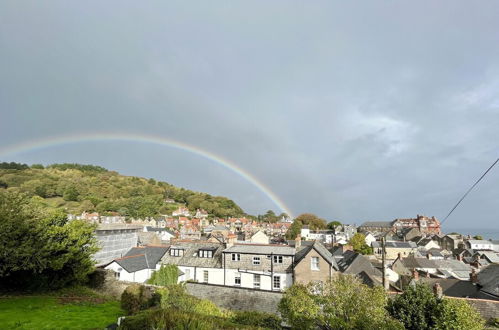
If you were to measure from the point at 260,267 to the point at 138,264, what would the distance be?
1661 cm

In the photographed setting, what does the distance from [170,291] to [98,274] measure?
13.5 meters

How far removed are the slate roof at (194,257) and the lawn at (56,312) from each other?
14.7m

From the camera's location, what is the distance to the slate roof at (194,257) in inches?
1444

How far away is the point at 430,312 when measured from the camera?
15008mm

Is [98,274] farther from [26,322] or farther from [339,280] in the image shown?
[339,280]

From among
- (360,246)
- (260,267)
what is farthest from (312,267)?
(360,246)

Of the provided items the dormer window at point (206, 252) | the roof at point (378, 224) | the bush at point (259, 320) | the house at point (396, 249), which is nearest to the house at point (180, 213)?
the roof at point (378, 224)

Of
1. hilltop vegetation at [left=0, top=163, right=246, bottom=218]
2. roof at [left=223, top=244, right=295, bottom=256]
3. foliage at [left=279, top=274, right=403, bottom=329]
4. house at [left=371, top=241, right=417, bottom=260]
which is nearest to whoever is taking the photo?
foliage at [left=279, top=274, right=403, bottom=329]

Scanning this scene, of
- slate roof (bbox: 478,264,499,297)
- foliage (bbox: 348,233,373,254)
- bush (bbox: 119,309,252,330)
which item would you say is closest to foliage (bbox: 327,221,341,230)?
foliage (bbox: 348,233,373,254)

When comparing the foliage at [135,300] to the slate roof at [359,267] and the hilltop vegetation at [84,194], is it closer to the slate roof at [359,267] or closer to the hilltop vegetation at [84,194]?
the slate roof at [359,267]

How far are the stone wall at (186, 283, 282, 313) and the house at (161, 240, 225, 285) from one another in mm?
8664

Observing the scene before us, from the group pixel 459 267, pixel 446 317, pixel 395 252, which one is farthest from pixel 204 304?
pixel 395 252

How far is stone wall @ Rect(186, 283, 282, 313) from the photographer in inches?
900

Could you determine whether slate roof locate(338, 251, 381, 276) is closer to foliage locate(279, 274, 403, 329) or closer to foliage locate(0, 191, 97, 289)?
foliage locate(279, 274, 403, 329)
